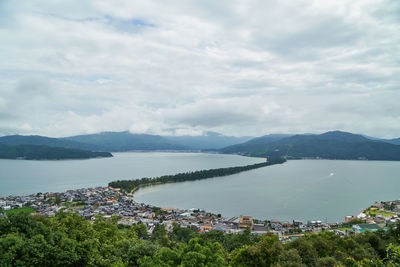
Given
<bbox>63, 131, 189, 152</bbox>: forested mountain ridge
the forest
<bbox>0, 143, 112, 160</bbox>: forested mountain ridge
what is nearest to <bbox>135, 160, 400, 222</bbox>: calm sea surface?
the forest

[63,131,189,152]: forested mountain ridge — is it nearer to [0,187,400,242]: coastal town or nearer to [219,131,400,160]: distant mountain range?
[219,131,400,160]: distant mountain range

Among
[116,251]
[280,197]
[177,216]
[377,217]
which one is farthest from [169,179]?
[116,251]

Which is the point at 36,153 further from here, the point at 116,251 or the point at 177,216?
the point at 116,251

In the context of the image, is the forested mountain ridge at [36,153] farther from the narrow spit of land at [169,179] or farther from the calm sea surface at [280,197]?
the calm sea surface at [280,197]

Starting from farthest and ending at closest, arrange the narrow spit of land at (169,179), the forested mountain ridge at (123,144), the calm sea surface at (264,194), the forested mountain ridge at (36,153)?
the forested mountain ridge at (123,144) → the forested mountain ridge at (36,153) → the narrow spit of land at (169,179) → the calm sea surface at (264,194)

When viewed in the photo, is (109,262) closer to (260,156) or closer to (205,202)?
(205,202)

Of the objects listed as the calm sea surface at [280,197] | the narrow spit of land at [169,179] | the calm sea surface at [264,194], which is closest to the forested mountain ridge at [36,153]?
the calm sea surface at [264,194]

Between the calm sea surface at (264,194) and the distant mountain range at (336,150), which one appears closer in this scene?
the calm sea surface at (264,194)

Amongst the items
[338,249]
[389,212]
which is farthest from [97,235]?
[389,212]
